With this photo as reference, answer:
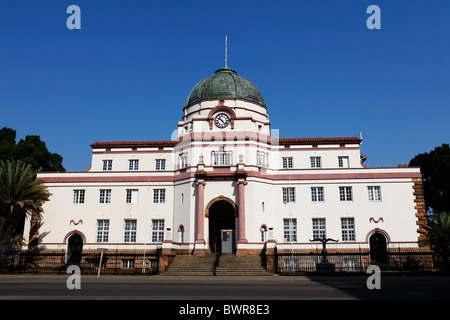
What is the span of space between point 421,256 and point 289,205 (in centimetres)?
1265

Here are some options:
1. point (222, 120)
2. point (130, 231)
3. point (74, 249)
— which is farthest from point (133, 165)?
point (222, 120)

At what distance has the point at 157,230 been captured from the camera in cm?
3862

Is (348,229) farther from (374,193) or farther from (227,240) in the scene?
(227,240)

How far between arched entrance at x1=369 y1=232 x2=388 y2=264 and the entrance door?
43.9ft

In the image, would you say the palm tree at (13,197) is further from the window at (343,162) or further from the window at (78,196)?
the window at (343,162)

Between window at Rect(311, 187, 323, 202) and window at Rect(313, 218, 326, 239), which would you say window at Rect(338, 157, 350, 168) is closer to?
window at Rect(311, 187, 323, 202)

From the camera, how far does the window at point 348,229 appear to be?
123ft

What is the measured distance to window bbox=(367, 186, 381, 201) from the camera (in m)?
38.2

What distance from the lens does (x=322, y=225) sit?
37.9m

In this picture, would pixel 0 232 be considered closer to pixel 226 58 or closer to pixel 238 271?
pixel 238 271

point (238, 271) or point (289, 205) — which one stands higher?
point (289, 205)

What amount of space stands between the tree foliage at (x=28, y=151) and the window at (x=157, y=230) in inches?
788

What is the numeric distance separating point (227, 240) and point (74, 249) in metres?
15.3
